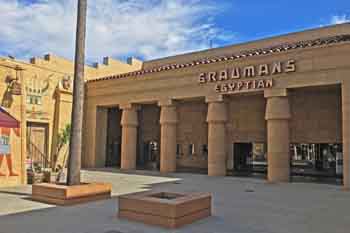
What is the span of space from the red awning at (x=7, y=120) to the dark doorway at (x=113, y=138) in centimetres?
1193

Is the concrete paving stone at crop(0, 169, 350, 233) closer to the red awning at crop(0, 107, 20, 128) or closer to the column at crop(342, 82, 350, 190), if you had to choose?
the column at crop(342, 82, 350, 190)

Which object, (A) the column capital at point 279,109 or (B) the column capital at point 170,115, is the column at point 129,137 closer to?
(B) the column capital at point 170,115

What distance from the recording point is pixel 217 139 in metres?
19.7

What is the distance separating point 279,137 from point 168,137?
23.8ft

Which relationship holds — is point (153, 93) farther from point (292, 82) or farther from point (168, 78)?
point (292, 82)

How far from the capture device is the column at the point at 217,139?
19.6 m

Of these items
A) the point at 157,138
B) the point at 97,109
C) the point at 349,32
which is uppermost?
the point at 349,32

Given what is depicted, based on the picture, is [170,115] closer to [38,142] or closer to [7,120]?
[38,142]

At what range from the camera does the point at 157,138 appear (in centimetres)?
2855

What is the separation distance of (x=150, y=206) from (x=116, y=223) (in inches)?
35.5

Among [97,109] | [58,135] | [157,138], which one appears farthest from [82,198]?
[157,138]

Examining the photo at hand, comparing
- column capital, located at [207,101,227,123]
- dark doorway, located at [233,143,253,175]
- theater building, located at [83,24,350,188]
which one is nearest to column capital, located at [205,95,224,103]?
theater building, located at [83,24,350,188]

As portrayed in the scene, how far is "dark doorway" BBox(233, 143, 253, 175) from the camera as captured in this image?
24.5 m

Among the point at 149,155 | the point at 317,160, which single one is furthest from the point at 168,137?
the point at 317,160
